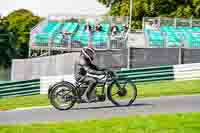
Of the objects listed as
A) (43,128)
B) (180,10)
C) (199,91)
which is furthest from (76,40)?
(43,128)

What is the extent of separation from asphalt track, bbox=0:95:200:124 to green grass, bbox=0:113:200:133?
5.13 ft

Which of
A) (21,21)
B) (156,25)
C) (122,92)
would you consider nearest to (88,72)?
(122,92)

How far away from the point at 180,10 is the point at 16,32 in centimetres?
2083

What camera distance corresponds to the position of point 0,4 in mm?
64188

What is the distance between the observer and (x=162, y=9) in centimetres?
5350

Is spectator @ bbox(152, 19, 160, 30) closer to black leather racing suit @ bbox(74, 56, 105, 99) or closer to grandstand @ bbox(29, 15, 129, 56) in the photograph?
grandstand @ bbox(29, 15, 129, 56)

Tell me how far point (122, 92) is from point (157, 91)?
3.93 meters

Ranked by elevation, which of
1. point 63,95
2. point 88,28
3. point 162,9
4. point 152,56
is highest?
point 162,9

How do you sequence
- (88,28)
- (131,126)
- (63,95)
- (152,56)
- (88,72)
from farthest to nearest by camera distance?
1. (88,28)
2. (152,56)
3. (63,95)
4. (88,72)
5. (131,126)

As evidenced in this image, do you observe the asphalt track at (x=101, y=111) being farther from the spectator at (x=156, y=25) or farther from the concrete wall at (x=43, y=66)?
the spectator at (x=156, y=25)

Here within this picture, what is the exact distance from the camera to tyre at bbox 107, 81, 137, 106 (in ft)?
47.9

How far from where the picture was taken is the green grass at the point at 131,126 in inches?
396

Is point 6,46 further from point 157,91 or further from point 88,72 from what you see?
point 88,72

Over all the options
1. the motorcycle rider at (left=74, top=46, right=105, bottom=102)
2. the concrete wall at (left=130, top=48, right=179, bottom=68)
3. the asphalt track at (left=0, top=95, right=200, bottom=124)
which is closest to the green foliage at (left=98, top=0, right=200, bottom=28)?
the concrete wall at (left=130, top=48, right=179, bottom=68)
